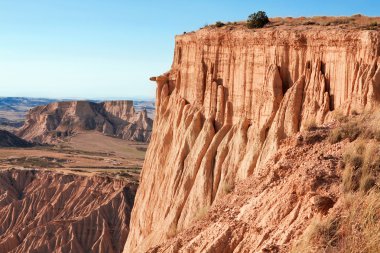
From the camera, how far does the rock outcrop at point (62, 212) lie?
5653 centimetres

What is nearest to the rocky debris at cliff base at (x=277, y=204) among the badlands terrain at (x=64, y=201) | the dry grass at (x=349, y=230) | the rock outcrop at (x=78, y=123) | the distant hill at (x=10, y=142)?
the dry grass at (x=349, y=230)

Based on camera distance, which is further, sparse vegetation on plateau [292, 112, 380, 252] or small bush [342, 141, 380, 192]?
small bush [342, 141, 380, 192]

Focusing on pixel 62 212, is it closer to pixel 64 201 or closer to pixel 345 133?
pixel 64 201

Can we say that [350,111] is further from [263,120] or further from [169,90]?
[169,90]

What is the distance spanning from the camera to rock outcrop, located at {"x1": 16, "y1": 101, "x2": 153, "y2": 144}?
14088 centimetres

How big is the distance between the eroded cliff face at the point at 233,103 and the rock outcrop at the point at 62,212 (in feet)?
84.4

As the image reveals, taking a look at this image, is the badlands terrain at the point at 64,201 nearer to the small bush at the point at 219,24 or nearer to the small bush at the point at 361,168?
the small bush at the point at 219,24

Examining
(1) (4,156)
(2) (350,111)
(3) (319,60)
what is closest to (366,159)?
(2) (350,111)

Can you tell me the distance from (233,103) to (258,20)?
4294mm

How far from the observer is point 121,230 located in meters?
58.1

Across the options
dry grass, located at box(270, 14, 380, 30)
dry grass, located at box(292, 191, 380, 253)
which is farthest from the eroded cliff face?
dry grass, located at box(292, 191, 380, 253)

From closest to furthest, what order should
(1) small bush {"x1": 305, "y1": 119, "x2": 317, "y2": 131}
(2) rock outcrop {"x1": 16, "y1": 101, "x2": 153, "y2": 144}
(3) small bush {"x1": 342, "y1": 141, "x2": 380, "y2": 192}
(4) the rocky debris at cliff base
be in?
(3) small bush {"x1": 342, "y1": 141, "x2": 380, "y2": 192}, (4) the rocky debris at cliff base, (1) small bush {"x1": 305, "y1": 119, "x2": 317, "y2": 131}, (2) rock outcrop {"x1": 16, "y1": 101, "x2": 153, "y2": 144}

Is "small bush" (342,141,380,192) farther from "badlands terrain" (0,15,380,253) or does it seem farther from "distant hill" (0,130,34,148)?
"distant hill" (0,130,34,148)

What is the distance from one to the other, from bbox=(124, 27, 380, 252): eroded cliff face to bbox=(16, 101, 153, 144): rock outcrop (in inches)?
4265
